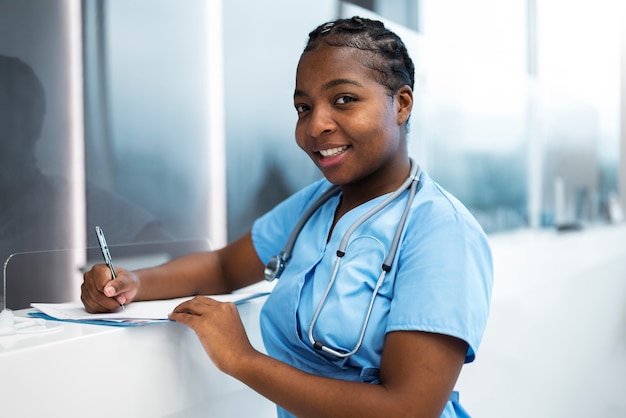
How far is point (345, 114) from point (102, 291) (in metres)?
0.43

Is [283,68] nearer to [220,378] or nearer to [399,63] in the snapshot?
[399,63]

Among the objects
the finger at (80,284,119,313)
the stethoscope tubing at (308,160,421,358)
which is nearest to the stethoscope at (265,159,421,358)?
the stethoscope tubing at (308,160,421,358)

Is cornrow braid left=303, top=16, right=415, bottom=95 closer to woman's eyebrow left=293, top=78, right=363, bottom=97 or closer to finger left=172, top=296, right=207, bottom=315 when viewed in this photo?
woman's eyebrow left=293, top=78, right=363, bottom=97

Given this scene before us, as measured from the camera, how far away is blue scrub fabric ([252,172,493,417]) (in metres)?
0.75

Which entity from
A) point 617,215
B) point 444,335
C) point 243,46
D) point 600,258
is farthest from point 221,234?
point 617,215

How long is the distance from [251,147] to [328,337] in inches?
29.5

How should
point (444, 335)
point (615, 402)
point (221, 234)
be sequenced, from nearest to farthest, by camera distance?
point (444, 335)
point (221, 234)
point (615, 402)

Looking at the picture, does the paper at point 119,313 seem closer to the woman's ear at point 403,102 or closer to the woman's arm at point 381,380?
the woman's arm at point 381,380

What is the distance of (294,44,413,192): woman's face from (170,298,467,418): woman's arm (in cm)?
26

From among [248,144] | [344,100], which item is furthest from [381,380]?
[248,144]

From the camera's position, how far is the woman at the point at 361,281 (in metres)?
0.74

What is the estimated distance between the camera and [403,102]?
92cm

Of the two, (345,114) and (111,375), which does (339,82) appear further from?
(111,375)

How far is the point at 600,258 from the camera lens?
2.20 meters
